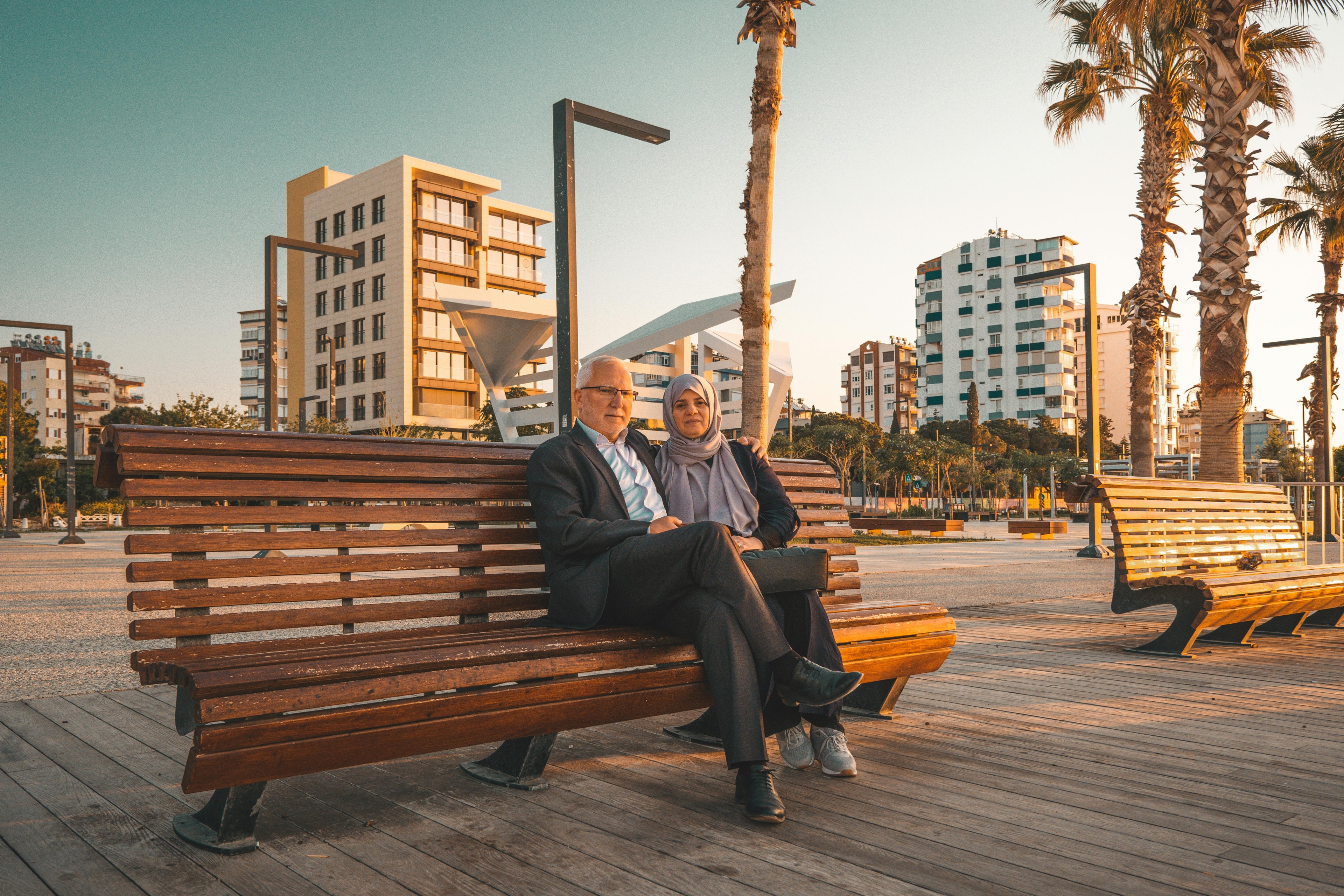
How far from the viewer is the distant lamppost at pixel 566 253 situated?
8.05 metres

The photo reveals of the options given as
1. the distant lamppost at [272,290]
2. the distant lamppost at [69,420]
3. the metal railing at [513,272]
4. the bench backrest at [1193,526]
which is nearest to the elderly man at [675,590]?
the bench backrest at [1193,526]

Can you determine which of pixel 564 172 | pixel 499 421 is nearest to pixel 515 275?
pixel 499 421

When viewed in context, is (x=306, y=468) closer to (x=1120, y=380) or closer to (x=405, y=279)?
(x=405, y=279)

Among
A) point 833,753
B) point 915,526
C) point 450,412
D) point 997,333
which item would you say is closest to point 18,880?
point 833,753

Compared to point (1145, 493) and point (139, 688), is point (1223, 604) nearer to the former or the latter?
point (1145, 493)

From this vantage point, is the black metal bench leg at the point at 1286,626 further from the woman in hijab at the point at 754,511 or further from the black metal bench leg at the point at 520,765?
the black metal bench leg at the point at 520,765

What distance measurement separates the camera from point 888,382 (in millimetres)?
143625

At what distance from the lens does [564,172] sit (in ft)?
27.1

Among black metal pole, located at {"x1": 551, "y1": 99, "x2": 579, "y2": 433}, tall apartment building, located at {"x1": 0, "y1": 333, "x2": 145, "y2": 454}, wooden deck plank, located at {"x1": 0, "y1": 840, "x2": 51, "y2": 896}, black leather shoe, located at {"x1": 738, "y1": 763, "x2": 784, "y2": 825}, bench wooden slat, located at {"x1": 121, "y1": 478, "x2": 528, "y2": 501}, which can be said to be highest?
tall apartment building, located at {"x1": 0, "y1": 333, "x2": 145, "y2": 454}

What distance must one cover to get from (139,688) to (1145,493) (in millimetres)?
6324

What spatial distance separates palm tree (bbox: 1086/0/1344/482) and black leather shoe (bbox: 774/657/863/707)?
30.3 feet

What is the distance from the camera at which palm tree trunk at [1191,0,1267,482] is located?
11.1 m

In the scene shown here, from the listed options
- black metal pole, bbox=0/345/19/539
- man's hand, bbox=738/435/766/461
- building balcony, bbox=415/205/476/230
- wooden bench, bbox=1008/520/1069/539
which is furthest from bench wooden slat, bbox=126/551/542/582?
building balcony, bbox=415/205/476/230

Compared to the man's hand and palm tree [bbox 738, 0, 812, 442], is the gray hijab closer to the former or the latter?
the man's hand
